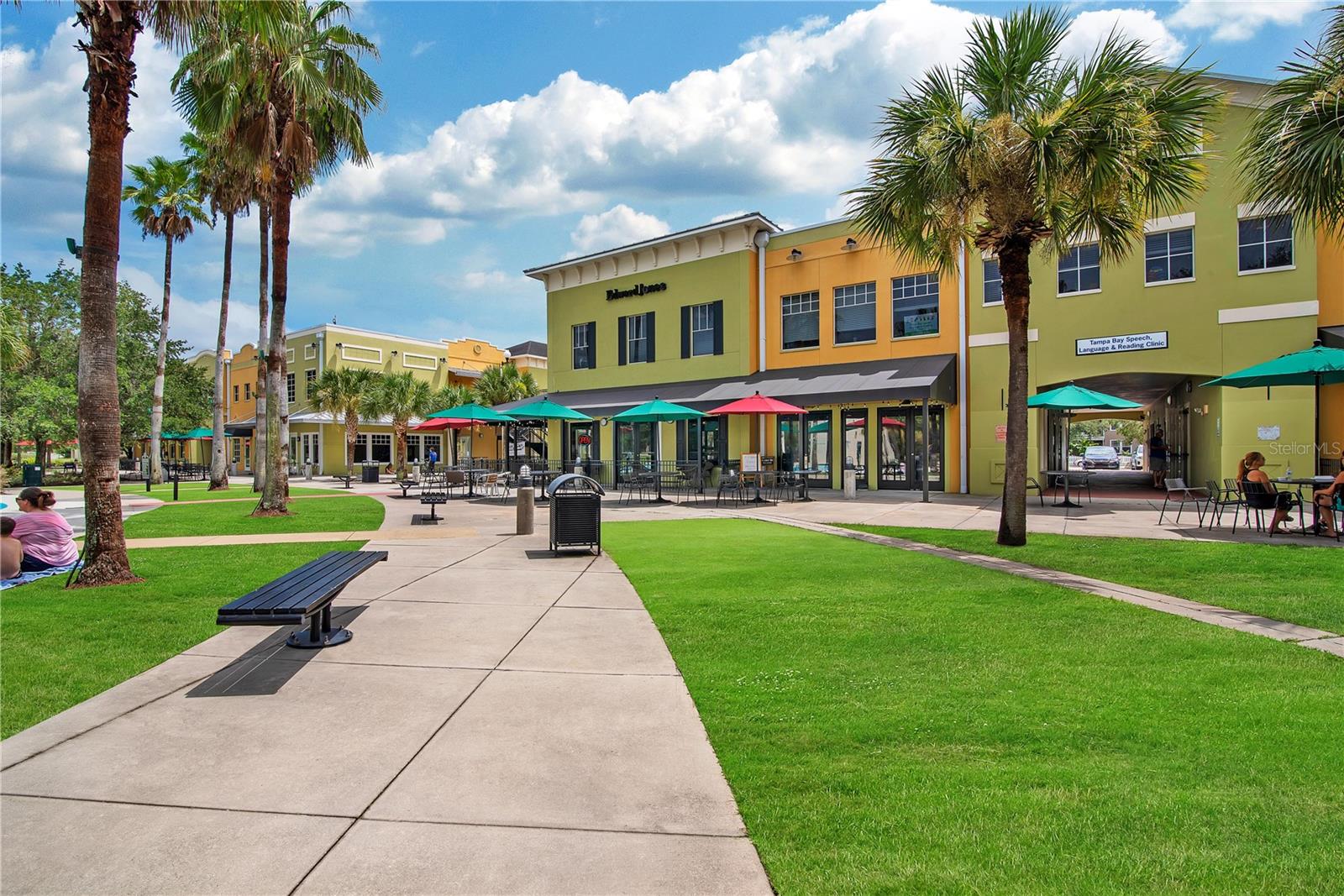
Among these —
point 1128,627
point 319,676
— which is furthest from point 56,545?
point 1128,627

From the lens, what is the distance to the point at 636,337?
2991cm

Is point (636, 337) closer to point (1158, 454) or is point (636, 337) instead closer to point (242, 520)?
point (242, 520)

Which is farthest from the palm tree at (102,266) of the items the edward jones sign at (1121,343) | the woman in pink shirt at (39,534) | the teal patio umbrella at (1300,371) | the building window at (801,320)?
the edward jones sign at (1121,343)

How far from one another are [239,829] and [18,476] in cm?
3831

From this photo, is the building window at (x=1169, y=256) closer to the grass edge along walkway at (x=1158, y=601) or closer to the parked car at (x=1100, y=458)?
the grass edge along walkway at (x=1158, y=601)

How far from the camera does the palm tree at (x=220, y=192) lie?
1917 centimetres

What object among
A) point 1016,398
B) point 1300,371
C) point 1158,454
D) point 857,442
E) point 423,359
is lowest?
point 1158,454

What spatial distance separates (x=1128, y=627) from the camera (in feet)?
20.4

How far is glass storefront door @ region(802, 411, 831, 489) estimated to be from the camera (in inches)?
972

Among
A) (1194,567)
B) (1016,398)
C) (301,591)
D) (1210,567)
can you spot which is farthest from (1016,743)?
(1016,398)

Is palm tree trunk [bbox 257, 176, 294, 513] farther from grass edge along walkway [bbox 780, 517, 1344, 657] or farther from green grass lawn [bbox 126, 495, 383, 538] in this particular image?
grass edge along walkway [bbox 780, 517, 1344, 657]

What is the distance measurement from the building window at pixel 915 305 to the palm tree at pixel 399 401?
991 inches

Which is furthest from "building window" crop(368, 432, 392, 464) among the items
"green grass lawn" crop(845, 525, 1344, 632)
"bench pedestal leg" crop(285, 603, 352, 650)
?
"bench pedestal leg" crop(285, 603, 352, 650)

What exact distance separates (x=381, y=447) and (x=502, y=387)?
12483 mm
